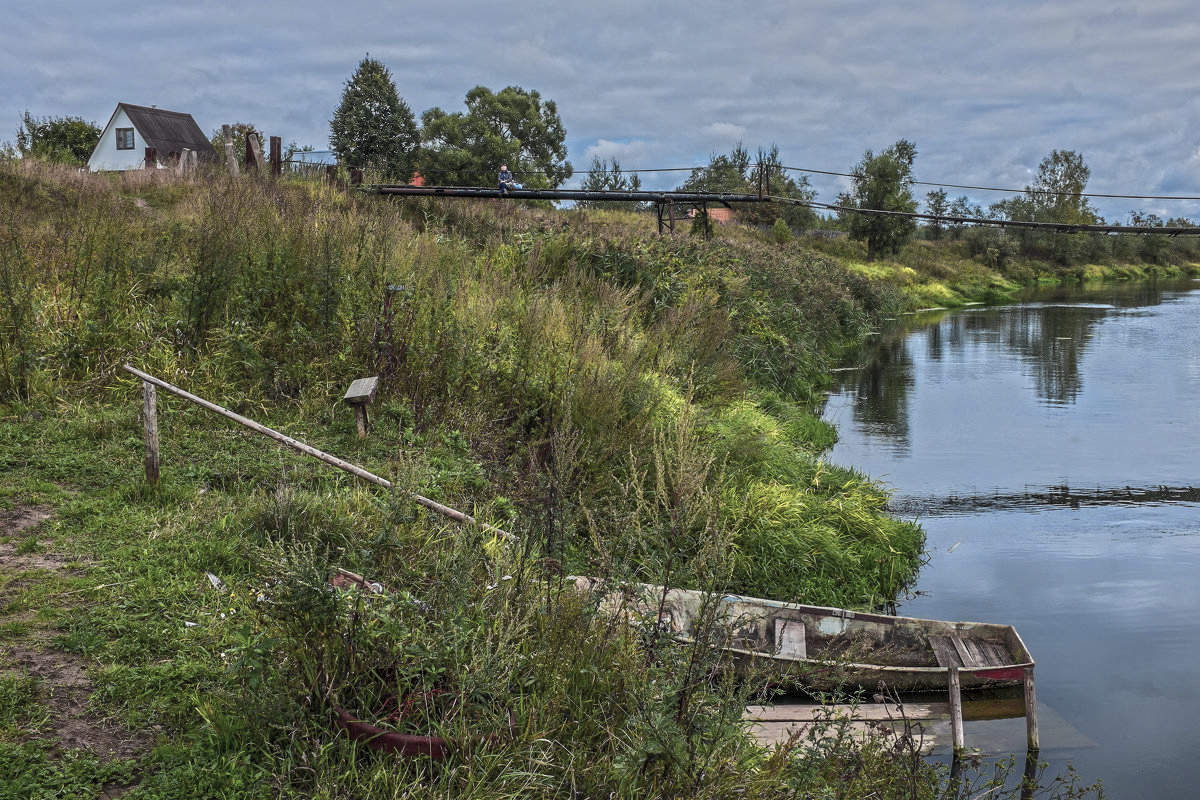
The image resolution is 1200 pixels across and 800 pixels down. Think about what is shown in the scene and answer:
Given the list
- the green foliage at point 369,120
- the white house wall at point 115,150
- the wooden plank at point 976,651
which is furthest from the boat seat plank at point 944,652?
the white house wall at point 115,150

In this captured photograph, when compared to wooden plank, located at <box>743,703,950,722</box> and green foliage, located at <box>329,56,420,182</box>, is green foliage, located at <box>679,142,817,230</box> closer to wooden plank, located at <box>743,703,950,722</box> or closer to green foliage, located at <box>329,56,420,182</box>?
green foliage, located at <box>329,56,420,182</box>

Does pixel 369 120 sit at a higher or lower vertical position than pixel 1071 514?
higher

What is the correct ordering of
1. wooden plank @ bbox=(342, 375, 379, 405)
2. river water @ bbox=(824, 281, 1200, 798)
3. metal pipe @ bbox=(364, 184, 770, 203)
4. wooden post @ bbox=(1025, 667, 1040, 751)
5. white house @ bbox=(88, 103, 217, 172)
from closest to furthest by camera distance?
1. wooden post @ bbox=(1025, 667, 1040, 751)
2. river water @ bbox=(824, 281, 1200, 798)
3. wooden plank @ bbox=(342, 375, 379, 405)
4. metal pipe @ bbox=(364, 184, 770, 203)
5. white house @ bbox=(88, 103, 217, 172)

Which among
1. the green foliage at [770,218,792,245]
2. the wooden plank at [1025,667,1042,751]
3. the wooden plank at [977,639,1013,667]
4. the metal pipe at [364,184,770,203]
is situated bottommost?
the wooden plank at [1025,667,1042,751]

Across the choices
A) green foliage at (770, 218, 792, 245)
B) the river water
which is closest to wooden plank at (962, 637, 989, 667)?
the river water

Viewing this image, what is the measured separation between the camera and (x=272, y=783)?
3.74 meters

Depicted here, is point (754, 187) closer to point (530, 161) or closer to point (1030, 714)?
point (530, 161)

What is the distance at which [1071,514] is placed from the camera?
1237 centimetres

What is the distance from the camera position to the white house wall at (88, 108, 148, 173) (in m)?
48.3

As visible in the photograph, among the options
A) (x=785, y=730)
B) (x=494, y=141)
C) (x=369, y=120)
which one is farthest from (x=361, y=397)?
(x=494, y=141)

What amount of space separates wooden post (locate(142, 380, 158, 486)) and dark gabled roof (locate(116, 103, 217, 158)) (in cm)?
4527

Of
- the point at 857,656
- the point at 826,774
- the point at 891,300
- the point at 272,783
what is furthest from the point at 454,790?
the point at 891,300

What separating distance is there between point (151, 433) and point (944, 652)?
5981 millimetres

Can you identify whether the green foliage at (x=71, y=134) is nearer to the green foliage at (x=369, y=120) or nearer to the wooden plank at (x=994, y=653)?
the green foliage at (x=369, y=120)
